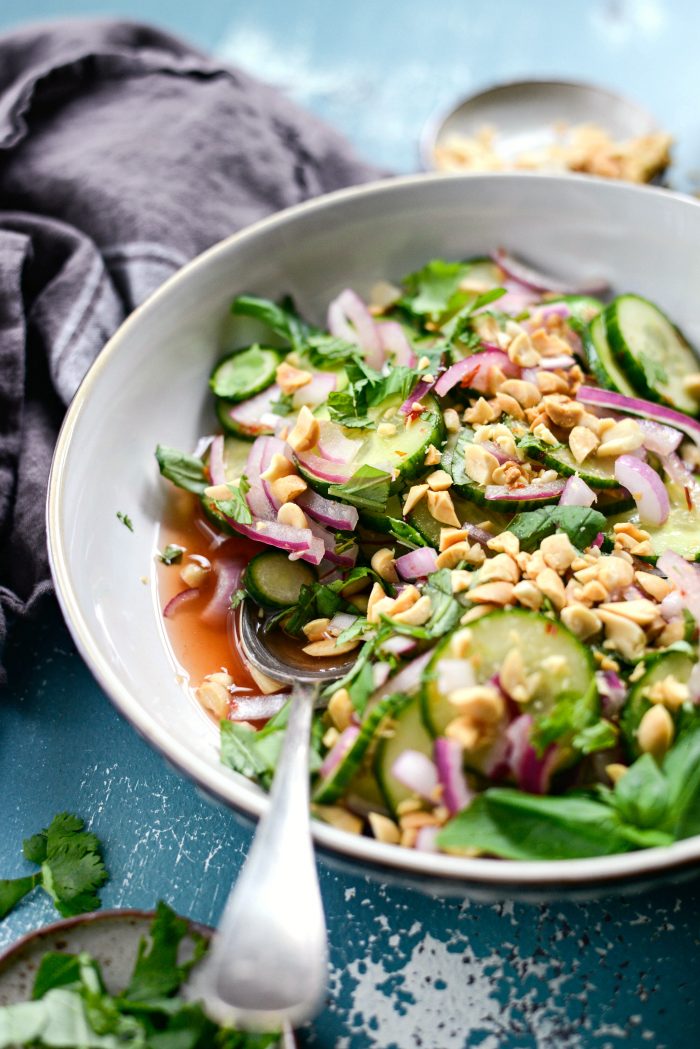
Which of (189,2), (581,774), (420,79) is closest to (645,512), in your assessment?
(581,774)

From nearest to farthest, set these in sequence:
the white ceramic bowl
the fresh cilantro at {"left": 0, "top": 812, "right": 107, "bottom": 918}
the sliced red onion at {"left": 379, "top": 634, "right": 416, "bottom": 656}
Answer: the white ceramic bowl
the sliced red onion at {"left": 379, "top": 634, "right": 416, "bottom": 656}
the fresh cilantro at {"left": 0, "top": 812, "right": 107, "bottom": 918}

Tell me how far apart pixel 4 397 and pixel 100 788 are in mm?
1167

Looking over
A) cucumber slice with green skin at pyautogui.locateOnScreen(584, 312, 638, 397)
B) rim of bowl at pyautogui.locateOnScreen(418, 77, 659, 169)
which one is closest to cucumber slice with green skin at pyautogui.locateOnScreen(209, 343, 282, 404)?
cucumber slice with green skin at pyautogui.locateOnScreen(584, 312, 638, 397)

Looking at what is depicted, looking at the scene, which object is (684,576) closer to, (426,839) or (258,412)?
(426,839)

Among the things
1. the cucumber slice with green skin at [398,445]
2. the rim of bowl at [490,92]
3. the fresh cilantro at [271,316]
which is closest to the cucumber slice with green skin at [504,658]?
the cucumber slice with green skin at [398,445]

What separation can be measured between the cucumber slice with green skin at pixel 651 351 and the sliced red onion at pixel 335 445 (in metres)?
0.79

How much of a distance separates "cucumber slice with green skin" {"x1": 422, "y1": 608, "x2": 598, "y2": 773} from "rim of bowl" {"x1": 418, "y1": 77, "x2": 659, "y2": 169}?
97.9 inches

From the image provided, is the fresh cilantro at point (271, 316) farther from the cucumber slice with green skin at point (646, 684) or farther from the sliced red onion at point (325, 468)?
the cucumber slice with green skin at point (646, 684)

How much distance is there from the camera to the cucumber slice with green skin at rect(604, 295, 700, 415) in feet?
8.45

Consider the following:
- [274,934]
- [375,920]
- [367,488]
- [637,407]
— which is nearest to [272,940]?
[274,934]

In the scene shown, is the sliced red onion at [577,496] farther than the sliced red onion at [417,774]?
Yes

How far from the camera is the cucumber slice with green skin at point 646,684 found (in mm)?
1844

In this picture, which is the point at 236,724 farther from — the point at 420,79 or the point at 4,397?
the point at 420,79

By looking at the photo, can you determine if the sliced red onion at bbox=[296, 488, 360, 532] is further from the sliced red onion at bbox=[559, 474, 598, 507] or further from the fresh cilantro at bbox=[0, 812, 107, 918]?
the fresh cilantro at bbox=[0, 812, 107, 918]
